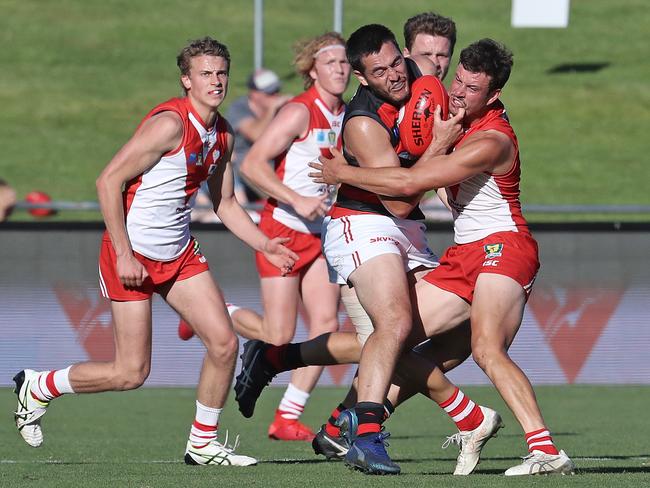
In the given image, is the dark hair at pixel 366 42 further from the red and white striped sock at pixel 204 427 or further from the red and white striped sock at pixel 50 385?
the red and white striped sock at pixel 50 385

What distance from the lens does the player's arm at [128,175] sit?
668 centimetres

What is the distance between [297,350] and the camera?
7234 millimetres

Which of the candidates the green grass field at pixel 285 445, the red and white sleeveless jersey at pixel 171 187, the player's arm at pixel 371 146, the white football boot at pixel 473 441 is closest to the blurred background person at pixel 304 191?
the green grass field at pixel 285 445

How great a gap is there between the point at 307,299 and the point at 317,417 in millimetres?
1314

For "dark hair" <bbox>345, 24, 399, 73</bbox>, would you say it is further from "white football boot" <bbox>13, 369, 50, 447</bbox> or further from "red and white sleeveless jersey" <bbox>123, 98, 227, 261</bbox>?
"white football boot" <bbox>13, 369, 50, 447</bbox>

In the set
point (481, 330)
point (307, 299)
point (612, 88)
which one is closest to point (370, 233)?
point (481, 330)

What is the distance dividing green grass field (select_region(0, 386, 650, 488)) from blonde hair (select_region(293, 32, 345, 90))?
2.59 metres

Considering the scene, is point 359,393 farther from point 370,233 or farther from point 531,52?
point 531,52

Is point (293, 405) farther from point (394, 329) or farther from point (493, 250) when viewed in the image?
point (493, 250)

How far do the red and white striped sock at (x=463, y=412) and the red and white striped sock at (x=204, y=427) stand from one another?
4.19 feet

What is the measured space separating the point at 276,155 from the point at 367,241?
2486 mm

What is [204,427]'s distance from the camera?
22.8 feet

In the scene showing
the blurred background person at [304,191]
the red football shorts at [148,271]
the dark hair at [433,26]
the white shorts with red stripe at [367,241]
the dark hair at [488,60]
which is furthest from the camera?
the blurred background person at [304,191]

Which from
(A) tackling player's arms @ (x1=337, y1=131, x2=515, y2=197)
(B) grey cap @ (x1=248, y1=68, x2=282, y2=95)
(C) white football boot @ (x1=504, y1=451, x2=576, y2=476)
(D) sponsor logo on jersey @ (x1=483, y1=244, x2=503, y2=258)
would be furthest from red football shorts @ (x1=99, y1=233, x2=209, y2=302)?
(B) grey cap @ (x1=248, y1=68, x2=282, y2=95)
